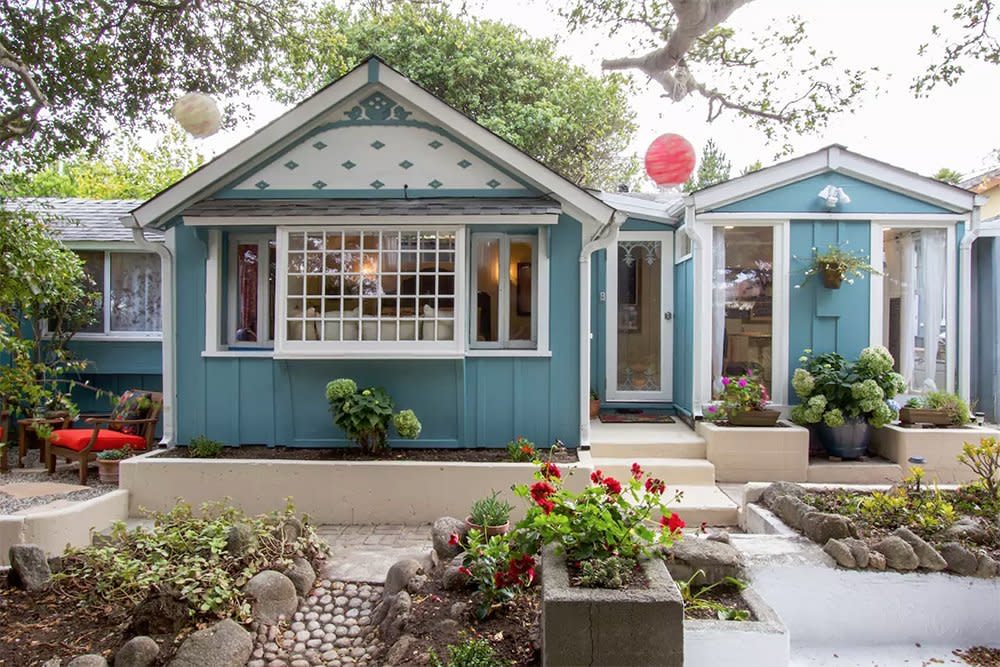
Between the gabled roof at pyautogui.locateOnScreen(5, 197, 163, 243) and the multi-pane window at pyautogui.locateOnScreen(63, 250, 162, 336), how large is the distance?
27 centimetres

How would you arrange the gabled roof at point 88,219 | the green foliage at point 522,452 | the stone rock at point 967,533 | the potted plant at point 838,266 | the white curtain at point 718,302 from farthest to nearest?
the gabled roof at point 88,219
the white curtain at point 718,302
the potted plant at point 838,266
the green foliage at point 522,452
the stone rock at point 967,533

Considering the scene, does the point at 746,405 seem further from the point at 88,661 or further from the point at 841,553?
the point at 88,661

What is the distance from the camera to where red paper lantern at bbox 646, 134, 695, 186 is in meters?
8.63

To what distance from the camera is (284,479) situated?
6.57 m

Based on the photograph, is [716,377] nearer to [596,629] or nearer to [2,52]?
[596,629]

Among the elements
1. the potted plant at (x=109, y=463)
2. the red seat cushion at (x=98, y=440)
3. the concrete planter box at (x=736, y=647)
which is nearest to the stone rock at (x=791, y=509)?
the concrete planter box at (x=736, y=647)

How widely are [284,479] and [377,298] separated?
1941 mm

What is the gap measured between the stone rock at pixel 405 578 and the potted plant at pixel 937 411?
6088 millimetres

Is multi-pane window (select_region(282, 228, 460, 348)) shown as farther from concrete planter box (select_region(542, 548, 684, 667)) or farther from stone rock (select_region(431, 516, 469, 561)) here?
concrete planter box (select_region(542, 548, 684, 667))

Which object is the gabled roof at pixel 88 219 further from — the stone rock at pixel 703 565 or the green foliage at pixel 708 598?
the green foliage at pixel 708 598

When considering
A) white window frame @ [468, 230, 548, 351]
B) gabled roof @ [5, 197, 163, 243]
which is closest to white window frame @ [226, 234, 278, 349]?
gabled roof @ [5, 197, 163, 243]

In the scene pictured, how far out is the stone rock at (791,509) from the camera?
486 centimetres

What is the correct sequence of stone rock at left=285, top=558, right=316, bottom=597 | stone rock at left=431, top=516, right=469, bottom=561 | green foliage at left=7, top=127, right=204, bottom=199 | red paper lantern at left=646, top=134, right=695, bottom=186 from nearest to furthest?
stone rock at left=285, top=558, right=316, bottom=597, stone rock at left=431, top=516, right=469, bottom=561, red paper lantern at left=646, top=134, right=695, bottom=186, green foliage at left=7, top=127, right=204, bottom=199

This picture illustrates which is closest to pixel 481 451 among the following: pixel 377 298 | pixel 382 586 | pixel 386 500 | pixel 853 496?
pixel 386 500
